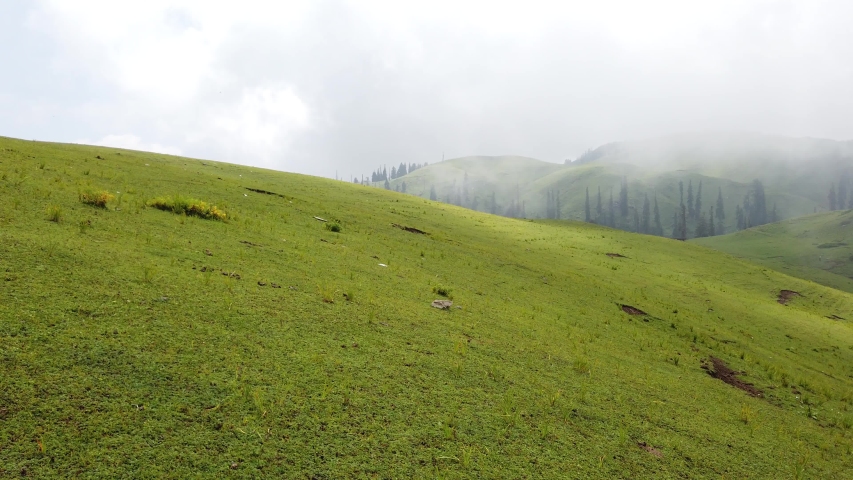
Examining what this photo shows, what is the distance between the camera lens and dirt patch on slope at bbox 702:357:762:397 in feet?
51.3

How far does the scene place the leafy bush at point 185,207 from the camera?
667 inches

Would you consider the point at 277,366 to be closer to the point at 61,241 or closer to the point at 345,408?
the point at 345,408

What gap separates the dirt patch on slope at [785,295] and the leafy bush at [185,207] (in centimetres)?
4342

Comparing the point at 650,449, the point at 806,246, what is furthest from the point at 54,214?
the point at 806,246

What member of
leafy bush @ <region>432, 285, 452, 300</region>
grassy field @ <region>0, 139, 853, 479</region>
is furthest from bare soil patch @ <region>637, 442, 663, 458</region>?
leafy bush @ <region>432, 285, 452, 300</region>

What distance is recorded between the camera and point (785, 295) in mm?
38312

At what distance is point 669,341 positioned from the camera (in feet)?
62.8

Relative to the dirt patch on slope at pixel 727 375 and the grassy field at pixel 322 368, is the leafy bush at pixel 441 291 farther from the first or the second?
the dirt patch on slope at pixel 727 375

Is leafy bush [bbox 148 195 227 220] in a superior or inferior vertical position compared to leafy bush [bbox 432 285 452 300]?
superior

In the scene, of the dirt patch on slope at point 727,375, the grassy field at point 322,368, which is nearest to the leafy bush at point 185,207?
the grassy field at point 322,368

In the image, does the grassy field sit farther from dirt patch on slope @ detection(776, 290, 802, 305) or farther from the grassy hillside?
the grassy hillside

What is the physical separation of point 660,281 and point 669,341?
1660cm

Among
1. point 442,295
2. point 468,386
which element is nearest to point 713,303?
point 442,295

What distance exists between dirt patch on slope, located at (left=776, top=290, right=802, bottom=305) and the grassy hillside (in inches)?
2137
